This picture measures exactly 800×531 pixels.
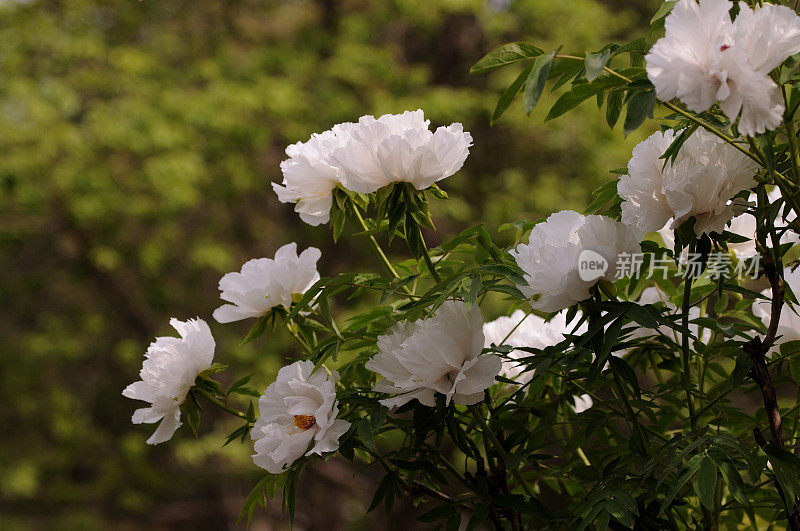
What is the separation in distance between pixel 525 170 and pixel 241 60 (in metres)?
1.49

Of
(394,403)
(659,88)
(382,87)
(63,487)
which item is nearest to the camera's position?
(659,88)

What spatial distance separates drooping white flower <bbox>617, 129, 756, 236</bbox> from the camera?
465mm

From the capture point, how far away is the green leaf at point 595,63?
423 mm

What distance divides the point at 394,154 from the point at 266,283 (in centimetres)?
16

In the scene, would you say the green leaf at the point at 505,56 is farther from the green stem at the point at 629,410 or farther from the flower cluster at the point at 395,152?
the green stem at the point at 629,410

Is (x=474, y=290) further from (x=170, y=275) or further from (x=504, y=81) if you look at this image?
(x=170, y=275)

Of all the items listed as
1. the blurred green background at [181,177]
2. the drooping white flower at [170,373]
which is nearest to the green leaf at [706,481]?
the drooping white flower at [170,373]

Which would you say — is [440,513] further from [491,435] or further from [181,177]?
[181,177]

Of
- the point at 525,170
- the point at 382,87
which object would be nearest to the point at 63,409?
the point at 382,87

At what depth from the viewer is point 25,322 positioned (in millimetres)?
4273

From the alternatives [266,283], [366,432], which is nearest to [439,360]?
[366,432]

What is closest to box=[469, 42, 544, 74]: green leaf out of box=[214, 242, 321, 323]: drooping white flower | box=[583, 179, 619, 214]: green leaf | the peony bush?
the peony bush

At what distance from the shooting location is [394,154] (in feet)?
1.66

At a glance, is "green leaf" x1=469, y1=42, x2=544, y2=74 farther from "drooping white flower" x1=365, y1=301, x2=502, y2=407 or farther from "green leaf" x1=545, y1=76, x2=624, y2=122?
"drooping white flower" x1=365, y1=301, x2=502, y2=407
